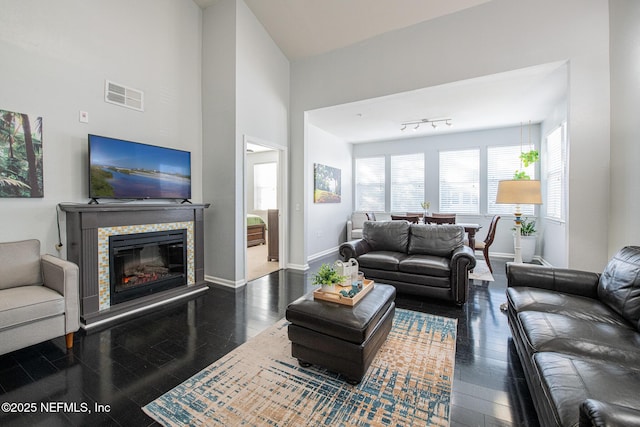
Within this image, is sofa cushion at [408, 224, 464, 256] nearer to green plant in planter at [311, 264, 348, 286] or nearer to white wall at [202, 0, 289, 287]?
green plant in planter at [311, 264, 348, 286]

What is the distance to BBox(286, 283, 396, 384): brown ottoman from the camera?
1870mm

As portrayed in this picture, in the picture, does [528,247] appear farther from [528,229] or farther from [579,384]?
[579,384]

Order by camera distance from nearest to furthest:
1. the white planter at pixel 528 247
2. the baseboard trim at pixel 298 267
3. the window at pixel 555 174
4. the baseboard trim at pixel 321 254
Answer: the window at pixel 555 174 < the baseboard trim at pixel 298 267 < the white planter at pixel 528 247 < the baseboard trim at pixel 321 254

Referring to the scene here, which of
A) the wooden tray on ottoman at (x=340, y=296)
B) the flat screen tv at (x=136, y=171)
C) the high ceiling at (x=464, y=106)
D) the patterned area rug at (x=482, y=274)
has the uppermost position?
the high ceiling at (x=464, y=106)

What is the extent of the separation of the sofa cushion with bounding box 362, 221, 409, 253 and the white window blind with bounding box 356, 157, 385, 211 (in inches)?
138

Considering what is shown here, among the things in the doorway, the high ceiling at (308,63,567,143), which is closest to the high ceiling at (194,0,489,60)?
the high ceiling at (308,63,567,143)

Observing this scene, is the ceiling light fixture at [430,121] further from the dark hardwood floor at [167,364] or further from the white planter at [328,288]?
the white planter at [328,288]

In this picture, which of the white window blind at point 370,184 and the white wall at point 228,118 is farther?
the white window blind at point 370,184

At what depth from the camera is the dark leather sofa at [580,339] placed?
3.67 feet

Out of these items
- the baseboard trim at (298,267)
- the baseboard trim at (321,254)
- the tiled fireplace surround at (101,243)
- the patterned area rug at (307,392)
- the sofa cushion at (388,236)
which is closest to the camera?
the patterned area rug at (307,392)

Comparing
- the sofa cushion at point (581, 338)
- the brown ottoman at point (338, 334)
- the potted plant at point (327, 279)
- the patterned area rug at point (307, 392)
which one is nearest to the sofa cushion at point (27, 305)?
the patterned area rug at point (307, 392)

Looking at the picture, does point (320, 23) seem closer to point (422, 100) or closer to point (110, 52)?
point (422, 100)

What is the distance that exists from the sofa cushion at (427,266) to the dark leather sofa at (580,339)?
33.9 inches

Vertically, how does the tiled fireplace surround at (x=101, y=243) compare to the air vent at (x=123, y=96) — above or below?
below
